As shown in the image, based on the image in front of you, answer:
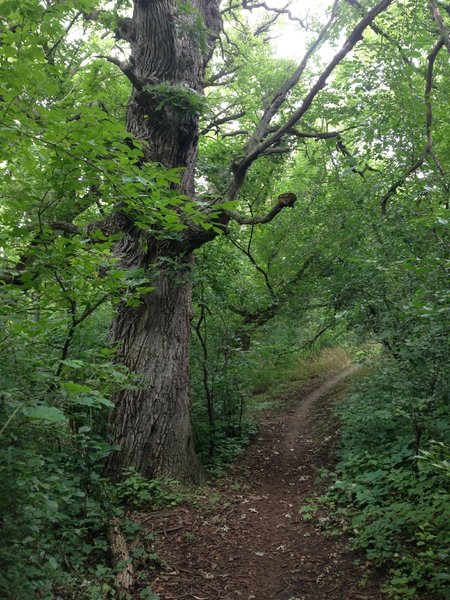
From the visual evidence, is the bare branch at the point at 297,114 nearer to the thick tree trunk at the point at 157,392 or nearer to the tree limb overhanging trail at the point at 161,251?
the tree limb overhanging trail at the point at 161,251

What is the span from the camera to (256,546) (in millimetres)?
4805

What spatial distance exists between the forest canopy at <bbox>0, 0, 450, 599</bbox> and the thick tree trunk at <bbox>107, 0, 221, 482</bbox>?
0.03 meters

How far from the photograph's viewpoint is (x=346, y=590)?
3742 millimetres

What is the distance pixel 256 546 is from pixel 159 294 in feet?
10.8

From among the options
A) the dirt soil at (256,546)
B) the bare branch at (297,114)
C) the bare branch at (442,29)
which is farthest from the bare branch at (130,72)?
the dirt soil at (256,546)

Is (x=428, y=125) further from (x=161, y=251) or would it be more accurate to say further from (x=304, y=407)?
(x=304, y=407)

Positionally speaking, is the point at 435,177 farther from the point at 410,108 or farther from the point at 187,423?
the point at 187,423

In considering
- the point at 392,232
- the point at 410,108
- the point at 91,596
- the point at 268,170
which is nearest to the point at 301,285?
the point at 268,170

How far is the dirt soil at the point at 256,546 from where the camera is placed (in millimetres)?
3916

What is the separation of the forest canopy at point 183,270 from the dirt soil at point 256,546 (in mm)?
369

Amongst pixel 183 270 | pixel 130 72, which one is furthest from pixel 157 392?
pixel 130 72

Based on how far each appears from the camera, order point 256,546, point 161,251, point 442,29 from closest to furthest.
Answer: point 256,546 → point 442,29 → point 161,251

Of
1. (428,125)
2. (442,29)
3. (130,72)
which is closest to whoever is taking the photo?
(442,29)

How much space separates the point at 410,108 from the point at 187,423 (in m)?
5.70
